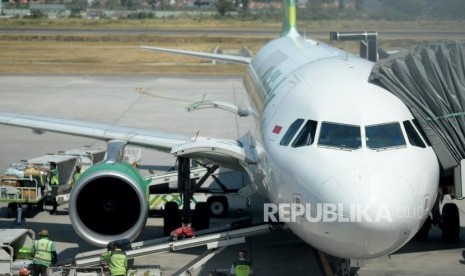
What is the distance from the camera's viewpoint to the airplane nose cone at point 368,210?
12.1 meters

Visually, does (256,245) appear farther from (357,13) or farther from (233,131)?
(357,13)

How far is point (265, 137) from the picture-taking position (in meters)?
15.1

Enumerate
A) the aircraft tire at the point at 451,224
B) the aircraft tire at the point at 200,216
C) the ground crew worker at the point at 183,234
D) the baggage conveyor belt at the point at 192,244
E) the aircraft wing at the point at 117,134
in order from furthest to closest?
the aircraft tire at the point at 200,216
the aircraft tire at the point at 451,224
the aircraft wing at the point at 117,134
the ground crew worker at the point at 183,234
the baggage conveyor belt at the point at 192,244

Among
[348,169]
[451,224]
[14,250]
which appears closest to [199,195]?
[451,224]

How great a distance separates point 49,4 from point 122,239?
11158 centimetres

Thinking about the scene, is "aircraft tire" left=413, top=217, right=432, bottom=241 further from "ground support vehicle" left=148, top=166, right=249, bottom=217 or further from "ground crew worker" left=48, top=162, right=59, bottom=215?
"ground crew worker" left=48, top=162, right=59, bottom=215

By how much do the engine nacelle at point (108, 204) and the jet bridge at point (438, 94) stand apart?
4.93 meters

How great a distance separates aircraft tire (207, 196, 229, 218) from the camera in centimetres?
2131

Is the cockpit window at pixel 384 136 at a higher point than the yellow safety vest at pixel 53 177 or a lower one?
→ higher

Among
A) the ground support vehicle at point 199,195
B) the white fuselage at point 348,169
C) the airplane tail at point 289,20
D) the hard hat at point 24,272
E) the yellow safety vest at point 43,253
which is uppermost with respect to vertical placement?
the airplane tail at point 289,20

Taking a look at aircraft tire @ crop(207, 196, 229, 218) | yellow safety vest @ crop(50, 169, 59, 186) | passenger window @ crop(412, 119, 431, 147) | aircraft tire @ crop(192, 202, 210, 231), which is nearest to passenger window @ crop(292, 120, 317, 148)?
passenger window @ crop(412, 119, 431, 147)

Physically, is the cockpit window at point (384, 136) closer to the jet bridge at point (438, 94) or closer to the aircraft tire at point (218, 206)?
the jet bridge at point (438, 94)

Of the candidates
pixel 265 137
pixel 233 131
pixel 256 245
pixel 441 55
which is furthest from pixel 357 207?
pixel 233 131

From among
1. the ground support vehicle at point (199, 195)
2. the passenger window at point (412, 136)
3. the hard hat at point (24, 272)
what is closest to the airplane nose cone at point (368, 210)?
the passenger window at point (412, 136)
